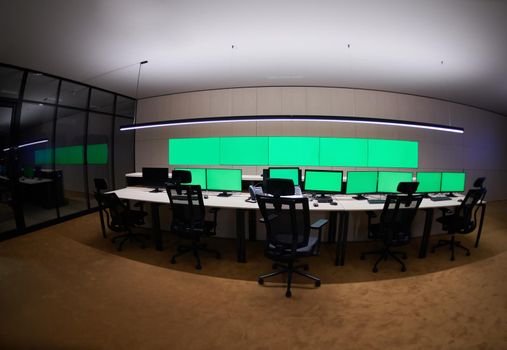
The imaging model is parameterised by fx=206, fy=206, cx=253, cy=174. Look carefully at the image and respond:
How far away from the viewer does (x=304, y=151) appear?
5172 millimetres

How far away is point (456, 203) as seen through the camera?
3.24 meters

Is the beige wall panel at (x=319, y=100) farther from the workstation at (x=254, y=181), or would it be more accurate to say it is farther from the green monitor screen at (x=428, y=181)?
the green monitor screen at (x=428, y=181)

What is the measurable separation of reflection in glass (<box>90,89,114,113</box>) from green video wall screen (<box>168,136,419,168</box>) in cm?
262

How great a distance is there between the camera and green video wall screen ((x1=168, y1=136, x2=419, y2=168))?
17.0 ft

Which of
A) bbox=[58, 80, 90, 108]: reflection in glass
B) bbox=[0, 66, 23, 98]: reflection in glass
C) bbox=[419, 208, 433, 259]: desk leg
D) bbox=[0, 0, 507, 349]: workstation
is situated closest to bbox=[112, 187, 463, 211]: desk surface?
bbox=[0, 0, 507, 349]: workstation

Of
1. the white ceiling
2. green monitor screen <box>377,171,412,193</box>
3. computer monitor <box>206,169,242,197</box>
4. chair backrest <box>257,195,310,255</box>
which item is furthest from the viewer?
computer monitor <box>206,169,242,197</box>

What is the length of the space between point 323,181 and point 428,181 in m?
1.93

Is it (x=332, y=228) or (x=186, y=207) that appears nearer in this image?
(x=186, y=207)

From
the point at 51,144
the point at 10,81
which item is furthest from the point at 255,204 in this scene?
the point at 10,81

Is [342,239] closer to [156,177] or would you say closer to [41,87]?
[156,177]

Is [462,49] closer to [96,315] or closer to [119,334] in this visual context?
[119,334]

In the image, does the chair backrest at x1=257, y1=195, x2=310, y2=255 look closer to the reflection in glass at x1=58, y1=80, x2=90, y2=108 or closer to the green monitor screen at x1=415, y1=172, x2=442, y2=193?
the green monitor screen at x1=415, y1=172, x2=442, y2=193

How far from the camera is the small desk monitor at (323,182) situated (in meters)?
3.42

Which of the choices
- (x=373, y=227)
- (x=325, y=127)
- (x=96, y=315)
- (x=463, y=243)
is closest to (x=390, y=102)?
(x=325, y=127)
